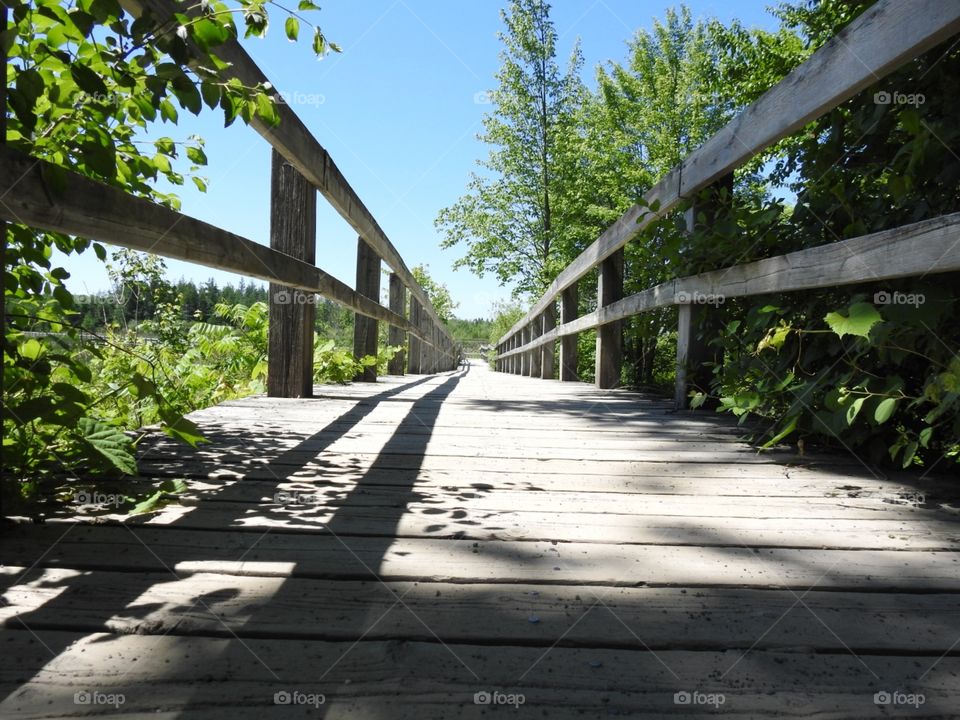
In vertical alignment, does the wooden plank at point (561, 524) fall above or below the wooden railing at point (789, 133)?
below

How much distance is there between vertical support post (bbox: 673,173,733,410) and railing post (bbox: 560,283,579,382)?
3.60 metres

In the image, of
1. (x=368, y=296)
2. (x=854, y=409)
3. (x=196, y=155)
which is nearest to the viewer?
(x=854, y=409)

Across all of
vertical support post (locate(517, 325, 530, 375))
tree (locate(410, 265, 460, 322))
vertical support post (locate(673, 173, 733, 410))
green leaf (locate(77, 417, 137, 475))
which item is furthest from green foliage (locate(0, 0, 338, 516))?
tree (locate(410, 265, 460, 322))

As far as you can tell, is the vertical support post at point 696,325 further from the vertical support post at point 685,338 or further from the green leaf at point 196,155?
the green leaf at point 196,155

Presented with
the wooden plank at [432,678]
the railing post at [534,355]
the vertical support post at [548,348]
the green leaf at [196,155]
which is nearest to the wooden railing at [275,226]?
the green leaf at [196,155]

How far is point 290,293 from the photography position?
12.6ft

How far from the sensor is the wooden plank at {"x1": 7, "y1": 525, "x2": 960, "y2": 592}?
4.17ft

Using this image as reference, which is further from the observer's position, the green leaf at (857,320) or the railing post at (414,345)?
the railing post at (414,345)

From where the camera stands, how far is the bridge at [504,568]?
0.91 metres

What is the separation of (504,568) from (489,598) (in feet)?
0.46

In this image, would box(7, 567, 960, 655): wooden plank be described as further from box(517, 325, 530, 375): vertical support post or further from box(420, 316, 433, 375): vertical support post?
box(517, 325, 530, 375): vertical support post

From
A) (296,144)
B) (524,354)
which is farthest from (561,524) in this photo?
(524,354)

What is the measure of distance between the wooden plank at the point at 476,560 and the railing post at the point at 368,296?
5.11 m

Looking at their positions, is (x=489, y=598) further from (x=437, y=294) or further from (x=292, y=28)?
(x=437, y=294)
